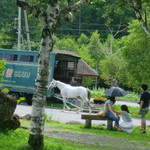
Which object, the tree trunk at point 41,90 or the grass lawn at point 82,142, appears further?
the grass lawn at point 82,142

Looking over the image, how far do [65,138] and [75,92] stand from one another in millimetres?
15240

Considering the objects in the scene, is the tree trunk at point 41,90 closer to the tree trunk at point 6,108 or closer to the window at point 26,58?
the tree trunk at point 6,108

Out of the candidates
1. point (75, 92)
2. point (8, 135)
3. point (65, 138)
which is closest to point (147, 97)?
point (65, 138)

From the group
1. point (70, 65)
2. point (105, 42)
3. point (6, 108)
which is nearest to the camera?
point (6, 108)

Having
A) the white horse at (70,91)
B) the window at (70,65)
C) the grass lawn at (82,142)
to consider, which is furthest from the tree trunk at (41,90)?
the window at (70,65)

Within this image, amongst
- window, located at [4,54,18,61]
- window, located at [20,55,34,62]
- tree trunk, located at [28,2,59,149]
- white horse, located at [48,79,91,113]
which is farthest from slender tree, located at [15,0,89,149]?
window, located at [4,54,18,61]

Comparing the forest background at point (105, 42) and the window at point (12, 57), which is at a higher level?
the forest background at point (105, 42)

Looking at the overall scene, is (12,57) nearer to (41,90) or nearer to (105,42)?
(41,90)

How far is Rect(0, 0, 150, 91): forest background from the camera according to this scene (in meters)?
30.4

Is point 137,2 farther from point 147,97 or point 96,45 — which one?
point 96,45

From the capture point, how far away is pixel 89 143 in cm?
1244

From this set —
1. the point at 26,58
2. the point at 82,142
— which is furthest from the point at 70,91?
the point at 82,142

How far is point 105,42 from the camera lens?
242 feet

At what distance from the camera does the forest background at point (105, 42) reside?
99.7 feet
